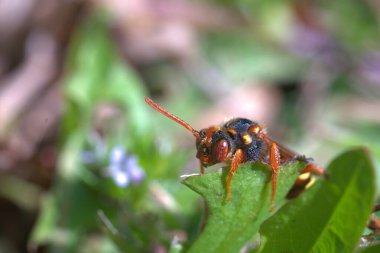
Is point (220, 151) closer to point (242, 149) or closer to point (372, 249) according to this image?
point (242, 149)

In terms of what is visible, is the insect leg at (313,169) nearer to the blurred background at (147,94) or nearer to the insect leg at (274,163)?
the insect leg at (274,163)

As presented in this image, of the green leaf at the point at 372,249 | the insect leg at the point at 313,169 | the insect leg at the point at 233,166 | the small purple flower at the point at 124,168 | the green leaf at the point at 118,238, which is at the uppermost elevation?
the insect leg at the point at 313,169

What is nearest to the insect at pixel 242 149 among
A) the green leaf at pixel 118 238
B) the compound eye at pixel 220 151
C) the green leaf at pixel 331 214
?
the compound eye at pixel 220 151

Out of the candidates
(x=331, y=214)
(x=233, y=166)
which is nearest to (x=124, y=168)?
(x=233, y=166)

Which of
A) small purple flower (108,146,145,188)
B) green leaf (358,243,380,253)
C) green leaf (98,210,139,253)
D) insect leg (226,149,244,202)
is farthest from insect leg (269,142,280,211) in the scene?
small purple flower (108,146,145,188)

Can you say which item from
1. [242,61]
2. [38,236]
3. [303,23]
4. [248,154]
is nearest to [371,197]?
[248,154]

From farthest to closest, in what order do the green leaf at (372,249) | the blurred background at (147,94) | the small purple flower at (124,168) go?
the blurred background at (147,94) < the small purple flower at (124,168) < the green leaf at (372,249)

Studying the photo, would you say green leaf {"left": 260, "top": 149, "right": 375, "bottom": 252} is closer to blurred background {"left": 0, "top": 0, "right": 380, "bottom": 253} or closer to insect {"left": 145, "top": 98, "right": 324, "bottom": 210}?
insect {"left": 145, "top": 98, "right": 324, "bottom": 210}
